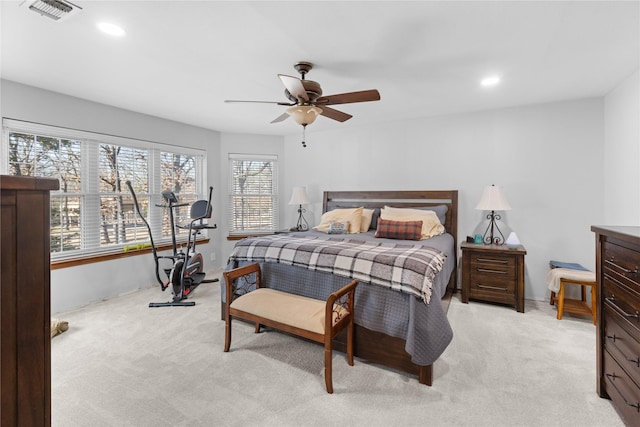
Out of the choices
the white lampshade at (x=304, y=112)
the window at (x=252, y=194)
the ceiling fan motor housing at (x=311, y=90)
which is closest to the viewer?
the ceiling fan motor housing at (x=311, y=90)

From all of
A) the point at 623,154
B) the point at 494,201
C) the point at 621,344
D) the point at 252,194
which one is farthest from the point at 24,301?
the point at 252,194

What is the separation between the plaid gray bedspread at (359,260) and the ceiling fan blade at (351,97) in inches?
49.6

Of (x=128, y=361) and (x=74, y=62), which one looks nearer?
(x=128, y=361)

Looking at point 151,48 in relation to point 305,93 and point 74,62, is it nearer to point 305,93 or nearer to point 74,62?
point 74,62

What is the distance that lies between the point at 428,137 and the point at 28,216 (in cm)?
445

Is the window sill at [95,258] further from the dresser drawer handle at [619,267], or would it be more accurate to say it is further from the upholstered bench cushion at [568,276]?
the upholstered bench cushion at [568,276]

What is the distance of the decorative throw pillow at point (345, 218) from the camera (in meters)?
4.13

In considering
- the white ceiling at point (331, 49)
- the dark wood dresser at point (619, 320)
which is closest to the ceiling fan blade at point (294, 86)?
the white ceiling at point (331, 49)

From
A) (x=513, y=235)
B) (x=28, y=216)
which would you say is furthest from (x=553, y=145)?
(x=28, y=216)

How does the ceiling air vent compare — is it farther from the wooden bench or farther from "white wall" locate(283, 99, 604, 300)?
"white wall" locate(283, 99, 604, 300)

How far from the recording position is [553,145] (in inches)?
143

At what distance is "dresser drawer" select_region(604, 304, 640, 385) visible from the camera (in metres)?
1.53

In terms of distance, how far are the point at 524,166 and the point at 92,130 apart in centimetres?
540

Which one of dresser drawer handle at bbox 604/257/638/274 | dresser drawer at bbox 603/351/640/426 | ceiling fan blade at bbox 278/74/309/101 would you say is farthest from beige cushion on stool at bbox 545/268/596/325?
ceiling fan blade at bbox 278/74/309/101
